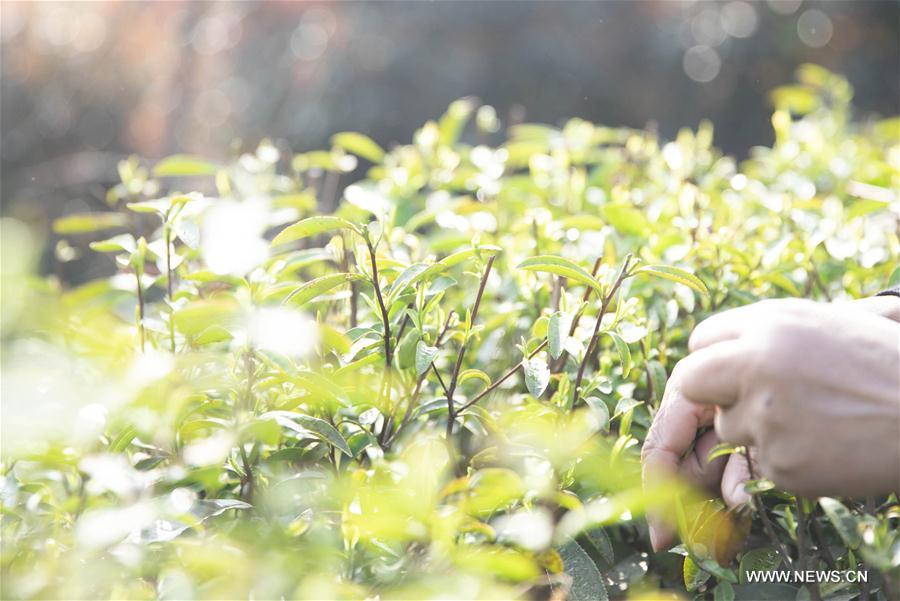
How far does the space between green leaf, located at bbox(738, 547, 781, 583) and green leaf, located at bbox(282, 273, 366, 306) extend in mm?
686

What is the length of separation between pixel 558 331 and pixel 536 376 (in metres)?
0.07

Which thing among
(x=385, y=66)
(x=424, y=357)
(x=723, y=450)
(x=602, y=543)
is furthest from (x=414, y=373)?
(x=385, y=66)

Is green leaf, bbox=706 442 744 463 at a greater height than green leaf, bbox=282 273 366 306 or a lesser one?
lesser

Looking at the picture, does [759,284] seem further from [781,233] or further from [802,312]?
[802,312]

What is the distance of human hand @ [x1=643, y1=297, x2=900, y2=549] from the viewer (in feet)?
3.29

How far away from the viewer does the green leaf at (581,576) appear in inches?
47.4

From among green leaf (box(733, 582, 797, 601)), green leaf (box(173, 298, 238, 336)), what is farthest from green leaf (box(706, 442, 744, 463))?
green leaf (box(173, 298, 238, 336))

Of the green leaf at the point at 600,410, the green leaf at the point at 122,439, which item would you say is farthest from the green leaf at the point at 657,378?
the green leaf at the point at 122,439

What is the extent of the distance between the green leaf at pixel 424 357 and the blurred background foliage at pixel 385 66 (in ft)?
19.5

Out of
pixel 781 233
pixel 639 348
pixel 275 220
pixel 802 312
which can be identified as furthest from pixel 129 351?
pixel 781 233

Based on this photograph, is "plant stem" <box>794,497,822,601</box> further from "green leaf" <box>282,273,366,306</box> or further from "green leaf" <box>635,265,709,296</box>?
"green leaf" <box>282,273,366,306</box>

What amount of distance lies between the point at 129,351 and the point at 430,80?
6.09m

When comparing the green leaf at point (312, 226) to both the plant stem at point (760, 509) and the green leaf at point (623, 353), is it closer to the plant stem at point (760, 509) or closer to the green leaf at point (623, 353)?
the green leaf at point (623, 353)

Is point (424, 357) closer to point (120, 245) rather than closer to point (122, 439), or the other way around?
point (122, 439)
